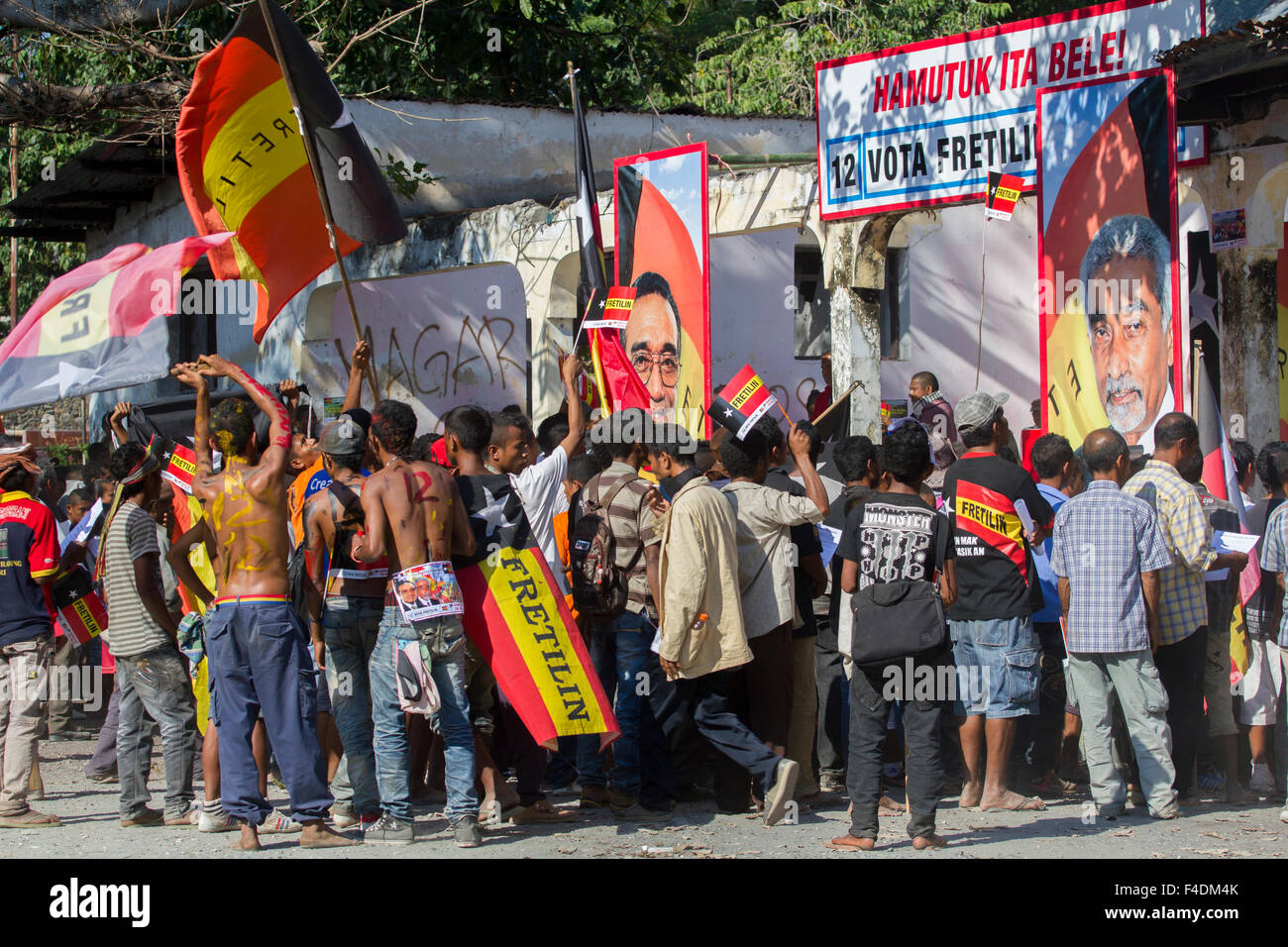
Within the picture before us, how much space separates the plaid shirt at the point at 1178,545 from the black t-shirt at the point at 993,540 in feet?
1.71

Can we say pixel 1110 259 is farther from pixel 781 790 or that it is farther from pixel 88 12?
pixel 88 12

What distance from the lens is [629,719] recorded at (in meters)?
7.50

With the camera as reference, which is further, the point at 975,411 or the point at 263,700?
the point at 975,411

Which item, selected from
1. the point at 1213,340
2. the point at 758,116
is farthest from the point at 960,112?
the point at 758,116

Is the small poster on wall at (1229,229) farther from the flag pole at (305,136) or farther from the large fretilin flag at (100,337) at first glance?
the large fretilin flag at (100,337)

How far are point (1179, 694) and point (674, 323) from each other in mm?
4817

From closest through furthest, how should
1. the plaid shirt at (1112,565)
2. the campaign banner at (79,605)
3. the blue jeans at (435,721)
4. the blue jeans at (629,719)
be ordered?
1. the blue jeans at (435,721)
2. the plaid shirt at (1112,565)
3. the blue jeans at (629,719)
4. the campaign banner at (79,605)

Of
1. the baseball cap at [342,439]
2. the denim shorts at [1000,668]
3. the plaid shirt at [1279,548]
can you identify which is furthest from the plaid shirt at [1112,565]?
the baseball cap at [342,439]

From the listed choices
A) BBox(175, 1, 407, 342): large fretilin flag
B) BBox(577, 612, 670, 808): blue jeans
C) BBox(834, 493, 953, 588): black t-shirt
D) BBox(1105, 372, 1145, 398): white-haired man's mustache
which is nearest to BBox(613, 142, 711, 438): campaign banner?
BBox(175, 1, 407, 342): large fretilin flag

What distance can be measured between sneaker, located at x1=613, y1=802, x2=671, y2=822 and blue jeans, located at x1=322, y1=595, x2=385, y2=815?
1.27m

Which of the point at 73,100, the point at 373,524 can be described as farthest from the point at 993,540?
the point at 73,100

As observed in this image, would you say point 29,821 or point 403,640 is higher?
point 403,640

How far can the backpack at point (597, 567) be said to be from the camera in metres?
7.31

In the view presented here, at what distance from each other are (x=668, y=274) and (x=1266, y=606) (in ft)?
16.5
